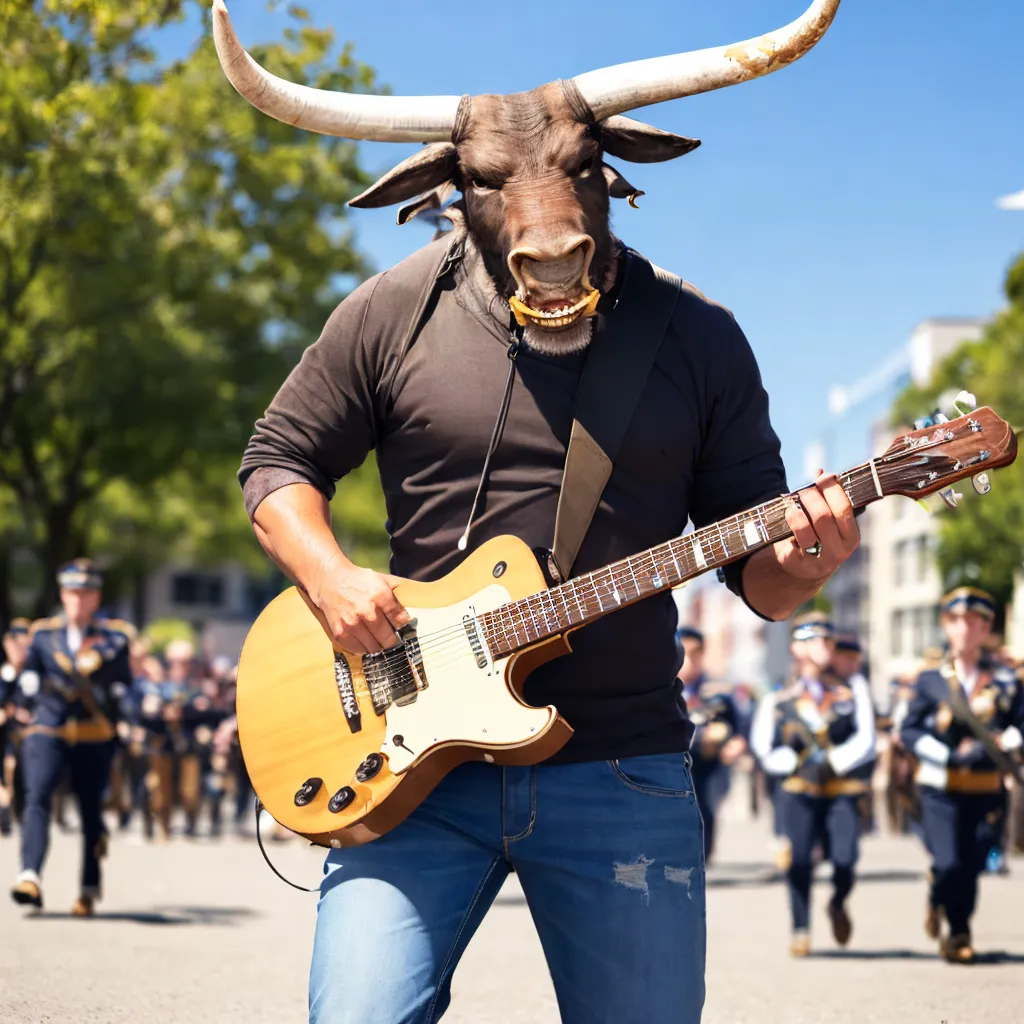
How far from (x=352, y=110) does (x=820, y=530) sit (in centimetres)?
131

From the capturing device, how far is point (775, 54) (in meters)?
3.59

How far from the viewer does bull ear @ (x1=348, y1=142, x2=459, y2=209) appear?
378 centimetres

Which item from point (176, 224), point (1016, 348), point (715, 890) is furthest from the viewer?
point (1016, 348)

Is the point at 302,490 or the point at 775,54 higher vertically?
the point at 775,54

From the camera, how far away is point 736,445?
3756 millimetres

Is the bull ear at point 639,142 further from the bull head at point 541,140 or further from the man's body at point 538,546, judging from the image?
the man's body at point 538,546

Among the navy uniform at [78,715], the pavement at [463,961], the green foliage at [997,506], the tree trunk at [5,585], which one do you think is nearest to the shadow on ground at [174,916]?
the pavement at [463,961]

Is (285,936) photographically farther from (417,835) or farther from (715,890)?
(417,835)

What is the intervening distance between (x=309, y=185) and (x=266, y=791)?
20415 millimetres

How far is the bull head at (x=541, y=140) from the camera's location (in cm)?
350

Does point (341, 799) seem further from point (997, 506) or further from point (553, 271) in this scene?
point (997, 506)

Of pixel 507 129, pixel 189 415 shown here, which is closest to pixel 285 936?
pixel 507 129

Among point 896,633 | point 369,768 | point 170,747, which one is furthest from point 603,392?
point 896,633

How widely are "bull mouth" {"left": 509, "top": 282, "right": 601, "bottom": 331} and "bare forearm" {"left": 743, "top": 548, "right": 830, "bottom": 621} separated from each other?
0.63 meters
